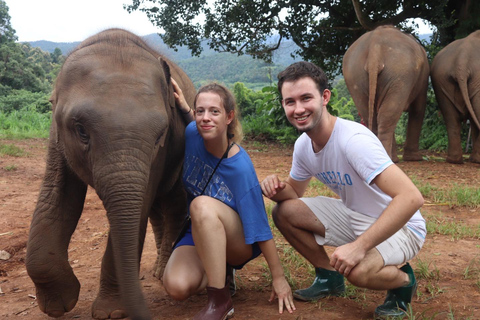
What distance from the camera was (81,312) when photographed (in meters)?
3.30

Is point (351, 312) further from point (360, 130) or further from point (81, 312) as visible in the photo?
point (81, 312)

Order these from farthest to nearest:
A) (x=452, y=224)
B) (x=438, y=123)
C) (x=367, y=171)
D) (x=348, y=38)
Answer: (x=348, y=38), (x=438, y=123), (x=452, y=224), (x=367, y=171)

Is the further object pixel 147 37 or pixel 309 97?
pixel 147 37

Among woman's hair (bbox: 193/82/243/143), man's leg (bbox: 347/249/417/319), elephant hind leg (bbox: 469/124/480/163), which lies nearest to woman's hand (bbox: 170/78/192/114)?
woman's hair (bbox: 193/82/243/143)

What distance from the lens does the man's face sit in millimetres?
2793

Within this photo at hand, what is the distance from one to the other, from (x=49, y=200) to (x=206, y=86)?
117 cm

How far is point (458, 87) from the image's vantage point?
9.01 meters

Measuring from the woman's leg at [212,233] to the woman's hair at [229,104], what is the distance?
434 mm

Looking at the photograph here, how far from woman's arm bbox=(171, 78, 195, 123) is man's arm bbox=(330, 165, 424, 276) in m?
1.38

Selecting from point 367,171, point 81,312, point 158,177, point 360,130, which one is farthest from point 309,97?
point 81,312

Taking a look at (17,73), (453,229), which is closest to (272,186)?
(453,229)

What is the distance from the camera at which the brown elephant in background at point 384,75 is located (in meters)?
8.05

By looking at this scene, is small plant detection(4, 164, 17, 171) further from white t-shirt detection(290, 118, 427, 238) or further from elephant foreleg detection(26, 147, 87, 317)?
white t-shirt detection(290, 118, 427, 238)

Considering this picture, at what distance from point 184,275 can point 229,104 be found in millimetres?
1018
